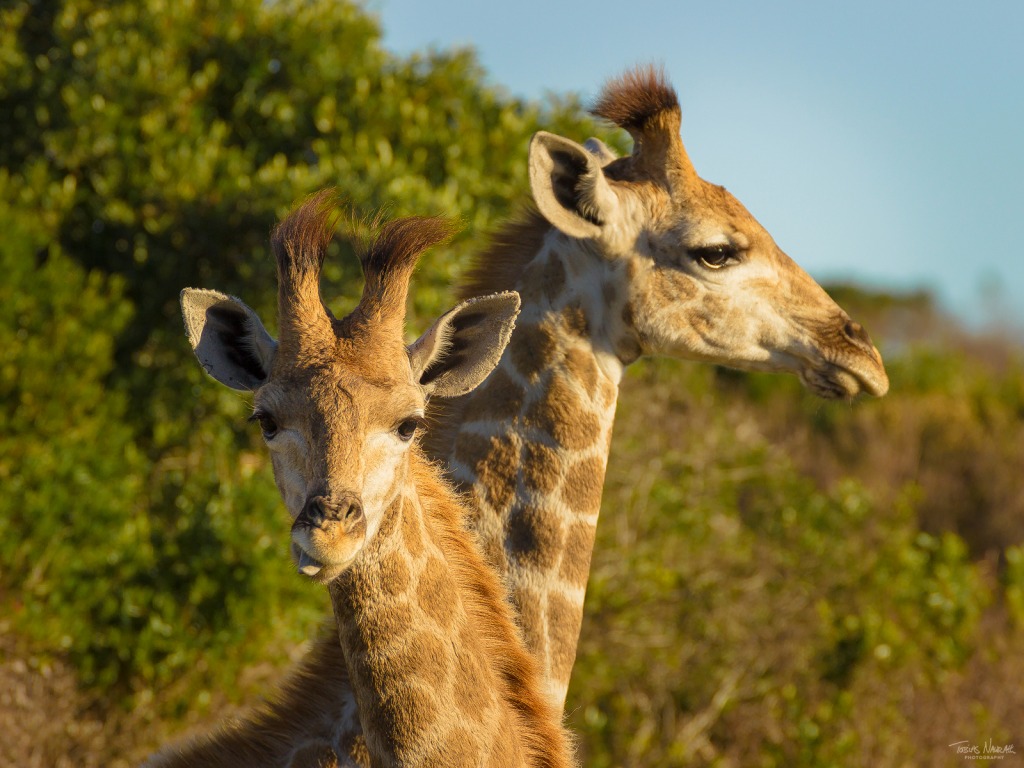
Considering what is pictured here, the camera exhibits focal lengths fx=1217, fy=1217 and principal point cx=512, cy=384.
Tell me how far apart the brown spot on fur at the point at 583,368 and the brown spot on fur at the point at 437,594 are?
150 cm

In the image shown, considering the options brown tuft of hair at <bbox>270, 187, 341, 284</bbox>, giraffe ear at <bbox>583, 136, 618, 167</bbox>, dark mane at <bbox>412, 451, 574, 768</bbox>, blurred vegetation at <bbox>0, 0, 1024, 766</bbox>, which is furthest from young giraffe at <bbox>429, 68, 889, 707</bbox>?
blurred vegetation at <bbox>0, 0, 1024, 766</bbox>

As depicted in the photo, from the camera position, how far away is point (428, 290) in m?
9.53

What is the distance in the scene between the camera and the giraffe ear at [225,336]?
407 centimetres

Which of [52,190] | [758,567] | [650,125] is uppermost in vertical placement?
[650,125]

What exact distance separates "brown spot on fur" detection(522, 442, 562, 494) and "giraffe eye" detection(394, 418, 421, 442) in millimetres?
1311

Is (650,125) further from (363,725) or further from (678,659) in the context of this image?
(678,659)

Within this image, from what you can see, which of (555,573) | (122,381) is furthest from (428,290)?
(555,573)

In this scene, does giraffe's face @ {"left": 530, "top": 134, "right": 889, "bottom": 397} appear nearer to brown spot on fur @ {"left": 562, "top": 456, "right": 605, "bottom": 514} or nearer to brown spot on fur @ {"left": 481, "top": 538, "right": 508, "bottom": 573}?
brown spot on fur @ {"left": 562, "top": 456, "right": 605, "bottom": 514}

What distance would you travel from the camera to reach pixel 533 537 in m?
5.07

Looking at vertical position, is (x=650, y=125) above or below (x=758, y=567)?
above

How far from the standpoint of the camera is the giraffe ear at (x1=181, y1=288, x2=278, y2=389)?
4074 mm

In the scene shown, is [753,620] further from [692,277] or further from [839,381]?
[692,277]

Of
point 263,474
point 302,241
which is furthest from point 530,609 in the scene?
point 263,474

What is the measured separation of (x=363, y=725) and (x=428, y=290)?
19.8ft
